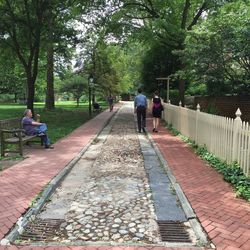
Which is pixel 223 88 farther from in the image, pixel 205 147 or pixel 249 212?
pixel 249 212

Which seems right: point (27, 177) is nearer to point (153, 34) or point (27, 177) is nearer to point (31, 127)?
point (31, 127)

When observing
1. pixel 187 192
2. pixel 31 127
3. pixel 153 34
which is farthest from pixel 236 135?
pixel 153 34

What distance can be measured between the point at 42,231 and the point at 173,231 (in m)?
1.64

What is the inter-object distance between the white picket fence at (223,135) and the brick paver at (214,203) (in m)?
0.48

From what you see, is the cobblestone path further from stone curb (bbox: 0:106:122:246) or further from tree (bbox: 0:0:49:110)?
tree (bbox: 0:0:49:110)

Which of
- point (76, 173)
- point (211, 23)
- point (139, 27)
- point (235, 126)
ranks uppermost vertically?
point (139, 27)

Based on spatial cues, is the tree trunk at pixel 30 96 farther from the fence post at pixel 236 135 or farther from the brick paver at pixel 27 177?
the fence post at pixel 236 135

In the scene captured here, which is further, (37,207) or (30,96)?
(30,96)

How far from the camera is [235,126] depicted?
7594 mm

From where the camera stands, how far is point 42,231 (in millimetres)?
4723

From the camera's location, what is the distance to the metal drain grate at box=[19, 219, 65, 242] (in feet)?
14.8

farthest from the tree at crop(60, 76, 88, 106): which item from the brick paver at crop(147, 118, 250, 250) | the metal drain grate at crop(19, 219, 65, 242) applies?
the metal drain grate at crop(19, 219, 65, 242)

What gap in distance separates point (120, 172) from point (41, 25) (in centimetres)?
1309

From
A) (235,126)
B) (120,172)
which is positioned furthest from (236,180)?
(120,172)
